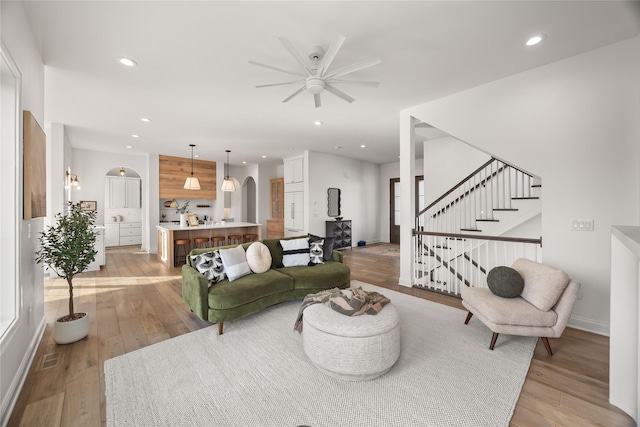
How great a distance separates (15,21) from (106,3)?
63 centimetres

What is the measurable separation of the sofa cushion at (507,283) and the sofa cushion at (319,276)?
1.78 metres

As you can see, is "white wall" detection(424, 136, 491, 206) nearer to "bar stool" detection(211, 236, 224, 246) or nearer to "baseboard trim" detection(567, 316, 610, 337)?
"baseboard trim" detection(567, 316, 610, 337)

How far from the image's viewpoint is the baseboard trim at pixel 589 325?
276 cm

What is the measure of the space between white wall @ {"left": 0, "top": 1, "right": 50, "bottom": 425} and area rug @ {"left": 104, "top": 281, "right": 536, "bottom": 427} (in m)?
0.54

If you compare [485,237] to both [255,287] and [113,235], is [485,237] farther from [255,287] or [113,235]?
[113,235]

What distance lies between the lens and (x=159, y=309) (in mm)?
3430

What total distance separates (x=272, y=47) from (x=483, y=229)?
422cm

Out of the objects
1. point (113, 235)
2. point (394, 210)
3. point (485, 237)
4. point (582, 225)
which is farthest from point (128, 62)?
point (394, 210)

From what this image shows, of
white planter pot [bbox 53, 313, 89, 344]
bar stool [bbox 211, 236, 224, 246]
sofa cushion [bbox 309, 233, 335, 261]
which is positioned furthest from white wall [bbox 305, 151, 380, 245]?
white planter pot [bbox 53, 313, 89, 344]

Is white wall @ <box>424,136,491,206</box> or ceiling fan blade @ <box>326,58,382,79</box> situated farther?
white wall @ <box>424,136,491,206</box>

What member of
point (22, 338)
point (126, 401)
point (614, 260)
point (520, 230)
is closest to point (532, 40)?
point (614, 260)

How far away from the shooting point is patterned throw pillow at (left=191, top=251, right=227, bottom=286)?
3.00 meters

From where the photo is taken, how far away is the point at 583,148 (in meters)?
2.87

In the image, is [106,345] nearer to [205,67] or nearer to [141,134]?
[205,67]
